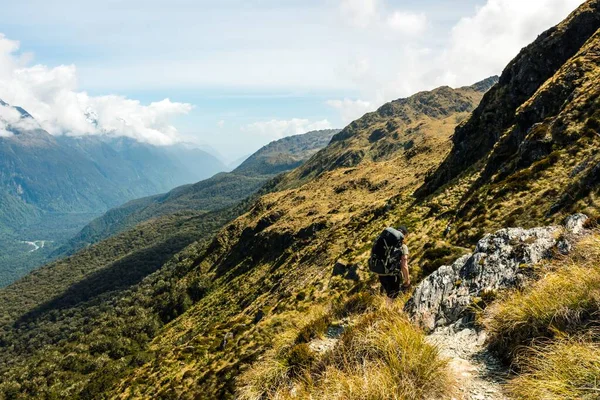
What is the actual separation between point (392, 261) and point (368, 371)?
6.72 meters

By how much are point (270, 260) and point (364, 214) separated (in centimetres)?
3532

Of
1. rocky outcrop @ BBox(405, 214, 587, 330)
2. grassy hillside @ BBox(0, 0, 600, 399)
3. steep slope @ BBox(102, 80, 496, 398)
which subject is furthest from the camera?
steep slope @ BBox(102, 80, 496, 398)

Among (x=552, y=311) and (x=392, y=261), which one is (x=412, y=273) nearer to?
(x=392, y=261)

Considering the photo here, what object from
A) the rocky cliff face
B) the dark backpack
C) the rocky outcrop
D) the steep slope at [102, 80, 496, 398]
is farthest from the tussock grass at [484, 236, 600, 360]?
the rocky cliff face

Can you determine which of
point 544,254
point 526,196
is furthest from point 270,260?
point 544,254

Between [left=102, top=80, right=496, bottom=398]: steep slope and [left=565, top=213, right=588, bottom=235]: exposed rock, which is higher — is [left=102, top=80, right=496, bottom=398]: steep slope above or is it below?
below

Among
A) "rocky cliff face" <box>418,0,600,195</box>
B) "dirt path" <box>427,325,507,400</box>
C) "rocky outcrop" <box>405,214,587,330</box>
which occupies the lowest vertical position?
"dirt path" <box>427,325,507,400</box>

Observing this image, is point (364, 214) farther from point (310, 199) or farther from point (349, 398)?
point (349, 398)

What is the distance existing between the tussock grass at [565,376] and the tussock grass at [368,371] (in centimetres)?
134

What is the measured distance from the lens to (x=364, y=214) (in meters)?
69.1

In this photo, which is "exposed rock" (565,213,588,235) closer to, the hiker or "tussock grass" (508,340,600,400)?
the hiker

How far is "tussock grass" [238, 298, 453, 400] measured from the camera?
5762 mm

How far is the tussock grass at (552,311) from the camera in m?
6.11

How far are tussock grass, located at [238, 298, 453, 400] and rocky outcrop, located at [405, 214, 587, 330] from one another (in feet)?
8.52
